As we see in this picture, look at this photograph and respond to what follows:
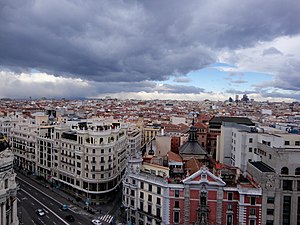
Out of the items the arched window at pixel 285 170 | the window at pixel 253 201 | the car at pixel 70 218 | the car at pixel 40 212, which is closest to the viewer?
the window at pixel 253 201

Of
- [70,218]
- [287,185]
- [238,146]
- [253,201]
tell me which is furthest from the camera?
[238,146]

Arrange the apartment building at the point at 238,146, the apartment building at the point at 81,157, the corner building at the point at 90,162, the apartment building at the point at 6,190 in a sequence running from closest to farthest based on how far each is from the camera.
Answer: the apartment building at the point at 6,190 → the apartment building at the point at 238,146 → the corner building at the point at 90,162 → the apartment building at the point at 81,157

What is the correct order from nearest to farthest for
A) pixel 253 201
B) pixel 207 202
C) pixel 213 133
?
pixel 253 201 → pixel 207 202 → pixel 213 133

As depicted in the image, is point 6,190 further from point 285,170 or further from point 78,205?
point 285,170

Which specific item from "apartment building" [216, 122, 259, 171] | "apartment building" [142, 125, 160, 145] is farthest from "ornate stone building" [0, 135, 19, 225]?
"apartment building" [142, 125, 160, 145]

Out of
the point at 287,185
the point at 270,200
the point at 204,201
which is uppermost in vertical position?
the point at 287,185

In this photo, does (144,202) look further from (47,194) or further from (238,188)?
(47,194)

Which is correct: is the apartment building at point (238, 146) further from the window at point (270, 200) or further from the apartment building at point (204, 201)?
the apartment building at point (204, 201)

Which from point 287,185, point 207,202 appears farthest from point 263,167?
point 207,202

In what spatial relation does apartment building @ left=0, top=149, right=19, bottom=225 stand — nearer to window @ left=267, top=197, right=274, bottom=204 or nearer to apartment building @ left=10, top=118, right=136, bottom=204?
apartment building @ left=10, top=118, right=136, bottom=204

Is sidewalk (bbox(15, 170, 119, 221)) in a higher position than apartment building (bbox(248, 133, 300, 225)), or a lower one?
lower

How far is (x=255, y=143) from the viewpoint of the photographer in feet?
266

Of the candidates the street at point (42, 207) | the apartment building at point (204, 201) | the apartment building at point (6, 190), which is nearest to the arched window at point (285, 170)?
the apartment building at point (204, 201)

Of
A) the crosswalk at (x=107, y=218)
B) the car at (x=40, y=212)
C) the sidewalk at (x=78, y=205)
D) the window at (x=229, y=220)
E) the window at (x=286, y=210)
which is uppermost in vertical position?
the window at (x=286, y=210)
